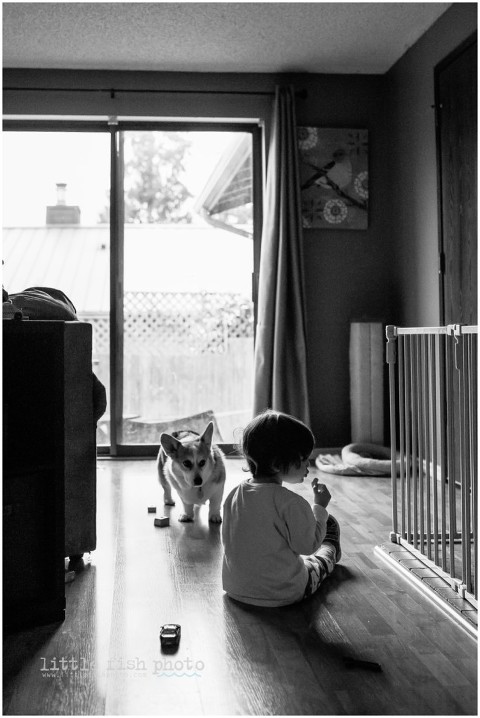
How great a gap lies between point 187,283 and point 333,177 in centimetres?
120

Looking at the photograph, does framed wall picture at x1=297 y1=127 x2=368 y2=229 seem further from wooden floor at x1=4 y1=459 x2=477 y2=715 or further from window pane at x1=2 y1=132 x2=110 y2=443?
wooden floor at x1=4 y1=459 x2=477 y2=715

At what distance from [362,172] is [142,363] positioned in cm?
195

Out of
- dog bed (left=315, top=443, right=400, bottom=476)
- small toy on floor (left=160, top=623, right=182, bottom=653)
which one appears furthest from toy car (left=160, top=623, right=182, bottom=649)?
dog bed (left=315, top=443, right=400, bottom=476)

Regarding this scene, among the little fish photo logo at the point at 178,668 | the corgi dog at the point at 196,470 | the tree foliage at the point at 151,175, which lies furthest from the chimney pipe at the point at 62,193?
the little fish photo logo at the point at 178,668

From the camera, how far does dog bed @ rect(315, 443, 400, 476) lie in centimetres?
414

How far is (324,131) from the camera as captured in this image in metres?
4.86

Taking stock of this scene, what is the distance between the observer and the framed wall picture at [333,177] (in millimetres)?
4840

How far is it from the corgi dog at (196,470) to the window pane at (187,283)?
194cm

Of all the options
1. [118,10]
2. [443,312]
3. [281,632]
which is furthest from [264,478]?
[118,10]

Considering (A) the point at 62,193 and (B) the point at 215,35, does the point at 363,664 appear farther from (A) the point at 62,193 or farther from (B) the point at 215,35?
(A) the point at 62,193

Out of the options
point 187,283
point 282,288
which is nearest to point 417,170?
point 282,288

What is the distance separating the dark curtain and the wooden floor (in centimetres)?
218

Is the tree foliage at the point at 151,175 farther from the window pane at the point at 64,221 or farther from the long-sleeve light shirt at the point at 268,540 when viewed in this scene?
the long-sleeve light shirt at the point at 268,540

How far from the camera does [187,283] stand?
500 centimetres
